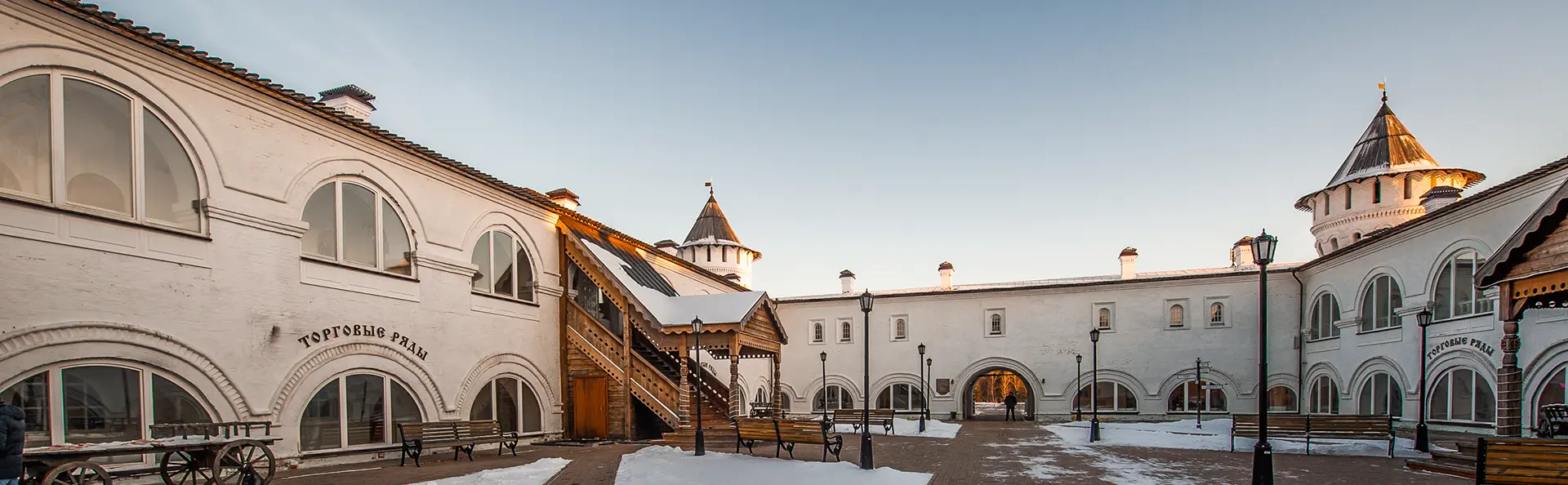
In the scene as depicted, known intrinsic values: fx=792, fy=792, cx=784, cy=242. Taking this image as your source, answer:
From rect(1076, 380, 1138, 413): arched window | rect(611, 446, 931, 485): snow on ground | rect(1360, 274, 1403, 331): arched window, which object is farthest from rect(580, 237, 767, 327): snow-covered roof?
rect(1360, 274, 1403, 331): arched window

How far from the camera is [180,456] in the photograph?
10734 mm

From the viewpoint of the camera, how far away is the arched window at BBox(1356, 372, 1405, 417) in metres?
21.6

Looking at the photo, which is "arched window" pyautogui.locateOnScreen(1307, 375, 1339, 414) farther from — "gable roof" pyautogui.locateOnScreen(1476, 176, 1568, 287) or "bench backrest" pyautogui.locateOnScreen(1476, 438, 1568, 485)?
"bench backrest" pyautogui.locateOnScreen(1476, 438, 1568, 485)

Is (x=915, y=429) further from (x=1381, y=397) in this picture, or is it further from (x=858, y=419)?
(x=1381, y=397)

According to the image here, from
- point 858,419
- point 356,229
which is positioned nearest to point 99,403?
point 356,229

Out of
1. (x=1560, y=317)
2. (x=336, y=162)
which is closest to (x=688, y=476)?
(x=336, y=162)

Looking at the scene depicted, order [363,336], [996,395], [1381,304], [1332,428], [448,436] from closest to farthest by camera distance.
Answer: [363,336] < [448,436] < [1332,428] < [1381,304] < [996,395]

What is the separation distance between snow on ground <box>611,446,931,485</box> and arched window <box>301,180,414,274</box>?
6.24m

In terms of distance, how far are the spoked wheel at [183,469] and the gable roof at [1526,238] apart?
17405 millimetres

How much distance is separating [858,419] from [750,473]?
434 inches

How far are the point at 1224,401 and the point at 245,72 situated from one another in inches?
1271

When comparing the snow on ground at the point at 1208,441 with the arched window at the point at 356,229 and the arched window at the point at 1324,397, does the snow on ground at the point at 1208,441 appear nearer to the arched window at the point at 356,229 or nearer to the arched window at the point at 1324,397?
the arched window at the point at 1324,397

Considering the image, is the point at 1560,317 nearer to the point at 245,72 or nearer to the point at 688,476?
the point at 688,476

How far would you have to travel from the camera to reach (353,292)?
1459 centimetres
